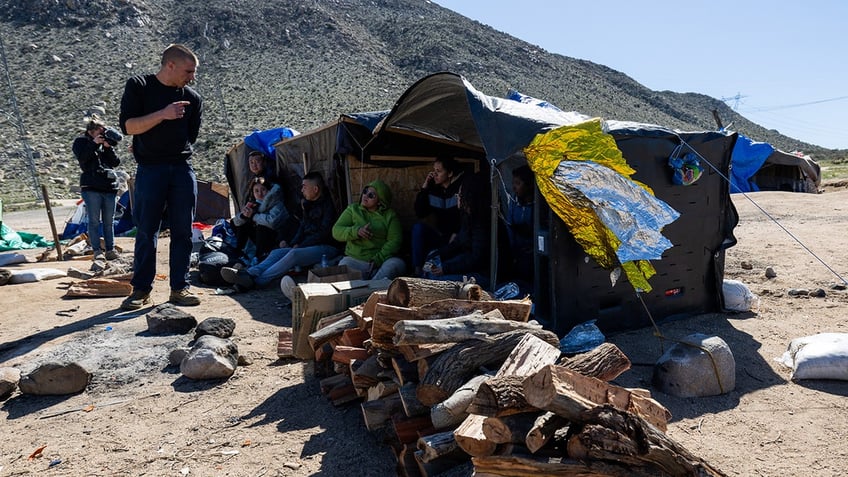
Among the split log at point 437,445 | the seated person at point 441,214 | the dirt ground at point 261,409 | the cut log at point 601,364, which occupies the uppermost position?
the seated person at point 441,214

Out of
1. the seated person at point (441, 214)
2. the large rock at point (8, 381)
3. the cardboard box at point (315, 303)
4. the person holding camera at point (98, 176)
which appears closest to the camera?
the large rock at point (8, 381)

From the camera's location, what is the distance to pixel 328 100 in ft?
109

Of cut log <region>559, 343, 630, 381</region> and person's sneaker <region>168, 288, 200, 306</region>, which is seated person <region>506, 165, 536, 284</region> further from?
person's sneaker <region>168, 288, 200, 306</region>

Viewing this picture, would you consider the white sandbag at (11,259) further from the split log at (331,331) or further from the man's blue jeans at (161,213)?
the split log at (331,331)

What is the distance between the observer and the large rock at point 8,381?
3.54 m

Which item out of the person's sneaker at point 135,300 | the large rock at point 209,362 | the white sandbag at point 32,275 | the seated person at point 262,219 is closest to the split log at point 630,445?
the large rock at point 209,362

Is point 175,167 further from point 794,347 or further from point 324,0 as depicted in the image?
point 324,0

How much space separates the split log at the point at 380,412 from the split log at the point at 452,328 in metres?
0.37

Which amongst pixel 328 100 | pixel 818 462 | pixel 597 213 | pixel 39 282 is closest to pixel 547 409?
pixel 818 462

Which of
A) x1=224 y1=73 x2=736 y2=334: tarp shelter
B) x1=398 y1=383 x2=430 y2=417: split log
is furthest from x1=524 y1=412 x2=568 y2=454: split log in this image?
x1=224 y1=73 x2=736 y2=334: tarp shelter

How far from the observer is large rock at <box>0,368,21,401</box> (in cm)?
354

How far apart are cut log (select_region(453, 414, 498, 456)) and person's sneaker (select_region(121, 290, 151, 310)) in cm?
400

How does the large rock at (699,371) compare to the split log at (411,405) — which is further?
the large rock at (699,371)

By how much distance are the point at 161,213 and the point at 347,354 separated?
8.73 ft
